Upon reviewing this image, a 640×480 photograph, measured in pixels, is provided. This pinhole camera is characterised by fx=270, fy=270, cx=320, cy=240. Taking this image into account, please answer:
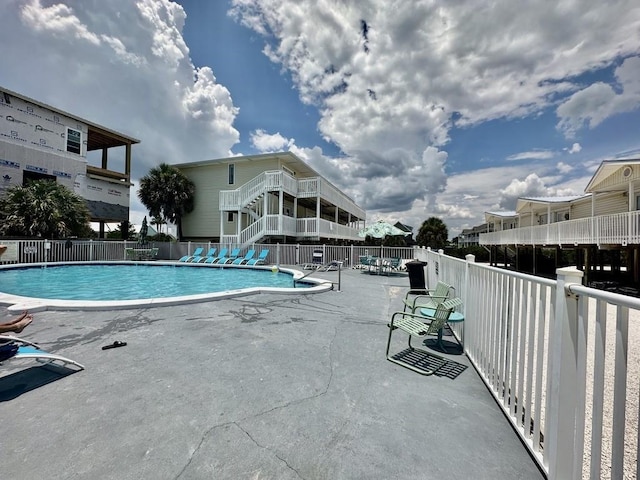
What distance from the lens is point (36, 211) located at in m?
16.1

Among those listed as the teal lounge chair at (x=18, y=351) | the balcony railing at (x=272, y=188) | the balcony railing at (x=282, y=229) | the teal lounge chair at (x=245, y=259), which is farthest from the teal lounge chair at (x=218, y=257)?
the teal lounge chair at (x=18, y=351)

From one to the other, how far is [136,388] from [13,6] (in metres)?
17.3

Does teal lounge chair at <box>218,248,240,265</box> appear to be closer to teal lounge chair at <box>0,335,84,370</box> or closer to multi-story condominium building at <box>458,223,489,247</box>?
teal lounge chair at <box>0,335,84,370</box>

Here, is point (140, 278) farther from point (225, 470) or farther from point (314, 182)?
point (225, 470)

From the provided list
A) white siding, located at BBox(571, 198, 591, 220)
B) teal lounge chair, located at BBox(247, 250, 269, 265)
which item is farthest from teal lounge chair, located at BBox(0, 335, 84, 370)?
white siding, located at BBox(571, 198, 591, 220)

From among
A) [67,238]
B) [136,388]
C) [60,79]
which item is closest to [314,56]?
[136,388]

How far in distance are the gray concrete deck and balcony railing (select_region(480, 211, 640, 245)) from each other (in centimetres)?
1248

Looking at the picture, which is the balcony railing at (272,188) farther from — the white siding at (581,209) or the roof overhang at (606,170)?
the white siding at (581,209)

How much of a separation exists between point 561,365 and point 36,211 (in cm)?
2347

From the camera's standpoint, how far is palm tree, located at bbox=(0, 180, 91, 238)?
1595cm

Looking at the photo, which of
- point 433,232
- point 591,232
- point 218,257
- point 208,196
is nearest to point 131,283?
point 218,257

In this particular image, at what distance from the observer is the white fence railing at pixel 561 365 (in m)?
1.30

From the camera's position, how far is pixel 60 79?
15055 mm

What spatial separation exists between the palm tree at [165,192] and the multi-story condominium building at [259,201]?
1.12m
